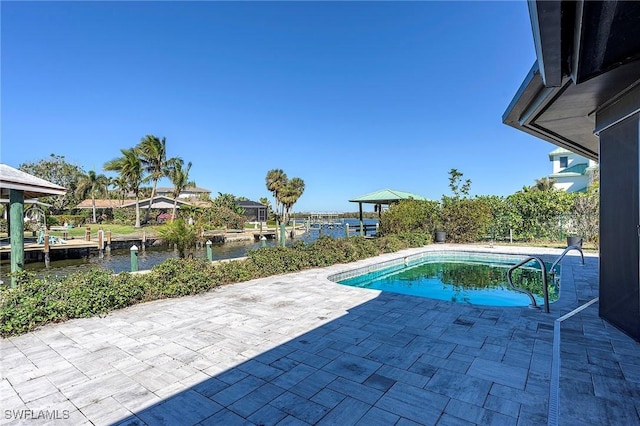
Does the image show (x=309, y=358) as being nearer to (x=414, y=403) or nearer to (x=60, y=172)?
(x=414, y=403)

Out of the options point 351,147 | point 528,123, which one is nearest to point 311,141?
point 351,147

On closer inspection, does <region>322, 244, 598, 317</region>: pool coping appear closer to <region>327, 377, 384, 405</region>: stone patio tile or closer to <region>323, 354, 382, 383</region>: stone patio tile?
<region>323, 354, 382, 383</region>: stone patio tile

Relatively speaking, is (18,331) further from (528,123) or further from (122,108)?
(122,108)

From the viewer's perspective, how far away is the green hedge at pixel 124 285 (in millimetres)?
4207

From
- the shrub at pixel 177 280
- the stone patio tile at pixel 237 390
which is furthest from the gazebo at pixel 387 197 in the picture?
the stone patio tile at pixel 237 390

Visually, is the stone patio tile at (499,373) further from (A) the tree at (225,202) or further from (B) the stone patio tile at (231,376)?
(A) the tree at (225,202)

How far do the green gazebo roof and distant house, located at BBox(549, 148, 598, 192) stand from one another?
19.5 metres

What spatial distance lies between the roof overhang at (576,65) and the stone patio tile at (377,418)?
2630mm

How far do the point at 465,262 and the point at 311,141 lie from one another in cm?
1638

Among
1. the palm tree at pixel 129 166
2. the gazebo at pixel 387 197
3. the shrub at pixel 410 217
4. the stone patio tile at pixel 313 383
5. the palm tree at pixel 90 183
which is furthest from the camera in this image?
the palm tree at pixel 90 183

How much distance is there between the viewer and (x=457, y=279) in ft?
29.8

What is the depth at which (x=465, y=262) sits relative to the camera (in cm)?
1155

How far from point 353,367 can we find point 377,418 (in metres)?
0.79

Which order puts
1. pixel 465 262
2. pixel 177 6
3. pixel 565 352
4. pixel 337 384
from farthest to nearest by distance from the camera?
pixel 465 262, pixel 177 6, pixel 565 352, pixel 337 384
